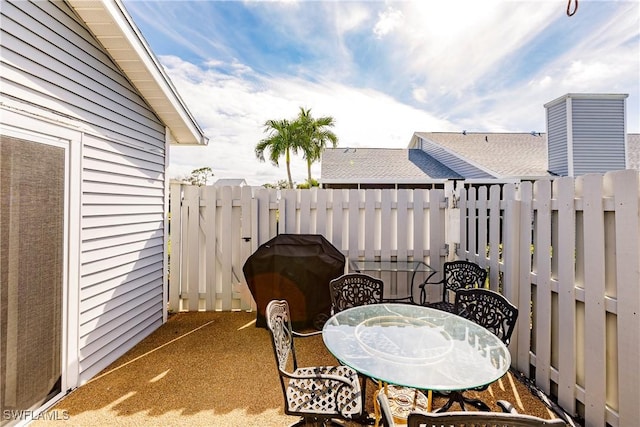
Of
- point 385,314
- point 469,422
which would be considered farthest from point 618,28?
point 469,422

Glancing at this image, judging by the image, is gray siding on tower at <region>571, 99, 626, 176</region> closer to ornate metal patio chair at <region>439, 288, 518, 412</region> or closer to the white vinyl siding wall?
ornate metal patio chair at <region>439, 288, 518, 412</region>

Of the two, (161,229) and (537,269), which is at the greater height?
(161,229)

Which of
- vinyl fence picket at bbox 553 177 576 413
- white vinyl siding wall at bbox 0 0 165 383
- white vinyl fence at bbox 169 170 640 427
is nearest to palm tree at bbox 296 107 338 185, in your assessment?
white vinyl fence at bbox 169 170 640 427

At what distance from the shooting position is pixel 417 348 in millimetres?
1840

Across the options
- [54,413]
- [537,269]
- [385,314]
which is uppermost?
[537,269]

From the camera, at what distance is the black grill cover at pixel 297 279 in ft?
12.0

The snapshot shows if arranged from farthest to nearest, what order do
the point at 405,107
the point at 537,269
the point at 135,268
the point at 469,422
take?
the point at 405,107, the point at 135,268, the point at 537,269, the point at 469,422

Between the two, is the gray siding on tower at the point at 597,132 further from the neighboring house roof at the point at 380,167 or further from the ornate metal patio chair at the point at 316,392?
the ornate metal patio chair at the point at 316,392

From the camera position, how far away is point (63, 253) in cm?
247

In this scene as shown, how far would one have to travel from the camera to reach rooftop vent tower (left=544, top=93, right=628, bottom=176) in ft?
33.0

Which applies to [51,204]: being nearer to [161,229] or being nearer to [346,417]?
[161,229]

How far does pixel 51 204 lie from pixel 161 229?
1827mm

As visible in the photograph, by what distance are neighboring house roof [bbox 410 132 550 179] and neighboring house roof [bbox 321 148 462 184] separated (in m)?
0.90

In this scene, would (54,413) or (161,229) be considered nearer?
(54,413)
